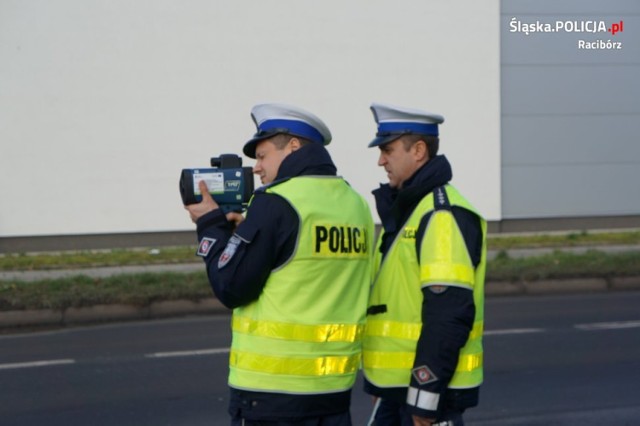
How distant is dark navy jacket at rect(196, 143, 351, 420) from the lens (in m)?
3.01

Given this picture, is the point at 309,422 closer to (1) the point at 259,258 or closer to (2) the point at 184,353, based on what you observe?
(1) the point at 259,258

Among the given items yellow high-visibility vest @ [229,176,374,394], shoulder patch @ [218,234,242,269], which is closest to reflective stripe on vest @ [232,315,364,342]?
yellow high-visibility vest @ [229,176,374,394]

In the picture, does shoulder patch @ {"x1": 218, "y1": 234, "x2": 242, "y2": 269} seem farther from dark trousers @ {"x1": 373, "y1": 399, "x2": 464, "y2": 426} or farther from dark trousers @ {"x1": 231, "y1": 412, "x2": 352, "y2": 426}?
dark trousers @ {"x1": 373, "y1": 399, "x2": 464, "y2": 426}

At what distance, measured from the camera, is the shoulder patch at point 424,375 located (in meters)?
3.14

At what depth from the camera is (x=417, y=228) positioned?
3301 millimetres

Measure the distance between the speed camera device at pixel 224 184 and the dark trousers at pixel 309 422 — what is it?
67cm

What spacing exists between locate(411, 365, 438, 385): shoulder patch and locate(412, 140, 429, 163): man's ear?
73 centimetres

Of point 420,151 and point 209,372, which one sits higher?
point 420,151

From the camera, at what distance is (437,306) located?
315 cm

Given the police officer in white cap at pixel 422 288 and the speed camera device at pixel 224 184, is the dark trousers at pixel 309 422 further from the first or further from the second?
the speed camera device at pixel 224 184

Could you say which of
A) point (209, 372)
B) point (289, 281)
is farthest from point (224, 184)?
point (209, 372)

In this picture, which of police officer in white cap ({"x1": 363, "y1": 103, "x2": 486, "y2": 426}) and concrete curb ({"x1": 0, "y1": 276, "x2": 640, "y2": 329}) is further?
concrete curb ({"x1": 0, "y1": 276, "x2": 640, "y2": 329})

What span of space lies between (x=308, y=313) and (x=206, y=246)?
0.38m

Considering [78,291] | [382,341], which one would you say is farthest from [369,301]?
[78,291]
